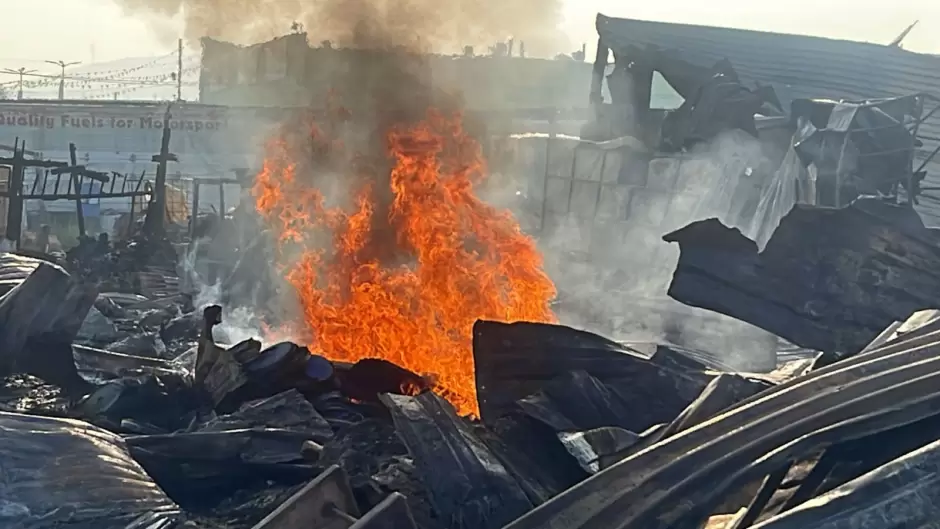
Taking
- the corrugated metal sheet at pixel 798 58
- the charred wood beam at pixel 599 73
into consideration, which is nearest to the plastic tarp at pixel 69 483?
the corrugated metal sheet at pixel 798 58

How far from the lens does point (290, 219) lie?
13.6 metres

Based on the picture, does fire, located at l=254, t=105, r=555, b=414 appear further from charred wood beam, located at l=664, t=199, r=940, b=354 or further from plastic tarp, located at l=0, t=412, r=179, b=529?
plastic tarp, located at l=0, t=412, r=179, b=529

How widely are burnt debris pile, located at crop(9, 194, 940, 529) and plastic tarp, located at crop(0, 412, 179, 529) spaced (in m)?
0.01

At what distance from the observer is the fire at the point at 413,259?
30.7 feet

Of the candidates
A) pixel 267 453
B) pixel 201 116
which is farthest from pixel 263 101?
pixel 267 453

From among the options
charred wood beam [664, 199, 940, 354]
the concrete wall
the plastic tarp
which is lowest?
the plastic tarp

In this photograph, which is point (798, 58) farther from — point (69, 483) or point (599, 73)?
point (69, 483)

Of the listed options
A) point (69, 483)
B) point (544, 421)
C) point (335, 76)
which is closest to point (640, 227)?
point (335, 76)

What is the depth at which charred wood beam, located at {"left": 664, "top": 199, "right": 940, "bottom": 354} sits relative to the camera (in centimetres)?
588

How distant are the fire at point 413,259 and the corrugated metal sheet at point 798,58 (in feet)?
29.8

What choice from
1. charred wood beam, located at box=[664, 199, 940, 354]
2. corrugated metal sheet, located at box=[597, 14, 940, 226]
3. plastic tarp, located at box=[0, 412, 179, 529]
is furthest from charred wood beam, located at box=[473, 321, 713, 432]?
corrugated metal sheet, located at box=[597, 14, 940, 226]

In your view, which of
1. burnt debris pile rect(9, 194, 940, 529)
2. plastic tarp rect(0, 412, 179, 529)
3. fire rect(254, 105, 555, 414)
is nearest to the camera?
burnt debris pile rect(9, 194, 940, 529)

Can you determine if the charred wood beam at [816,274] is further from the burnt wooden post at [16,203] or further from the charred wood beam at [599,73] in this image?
the charred wood beam at [599,73]

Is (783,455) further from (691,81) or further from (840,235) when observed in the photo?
(691,81)
